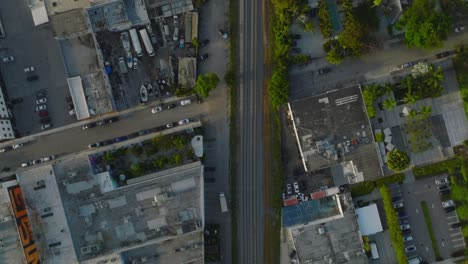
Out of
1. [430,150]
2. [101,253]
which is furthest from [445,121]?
[101,253]

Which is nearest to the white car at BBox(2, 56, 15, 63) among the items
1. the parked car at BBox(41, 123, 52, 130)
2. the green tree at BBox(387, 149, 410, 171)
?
the parked car at BBox(41, 123, 52, 130)

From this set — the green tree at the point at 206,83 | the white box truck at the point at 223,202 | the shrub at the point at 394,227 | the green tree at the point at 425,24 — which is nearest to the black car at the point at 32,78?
the green tree at the point at 206,83

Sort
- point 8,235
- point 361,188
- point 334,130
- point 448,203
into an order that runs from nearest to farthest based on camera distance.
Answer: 1. point 8,235
2. point 334,130
3. point 361,188
4. point 448,203

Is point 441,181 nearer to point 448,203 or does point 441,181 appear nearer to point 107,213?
point 448,203

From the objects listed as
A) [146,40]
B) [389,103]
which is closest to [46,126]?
[146,40]

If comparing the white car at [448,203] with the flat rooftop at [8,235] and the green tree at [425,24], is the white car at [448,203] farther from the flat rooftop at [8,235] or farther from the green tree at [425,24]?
the flat rooftop at [8,235]

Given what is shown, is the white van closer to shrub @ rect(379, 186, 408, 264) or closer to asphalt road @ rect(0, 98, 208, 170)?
shrub @ rect(379, 186, 408, 264)
